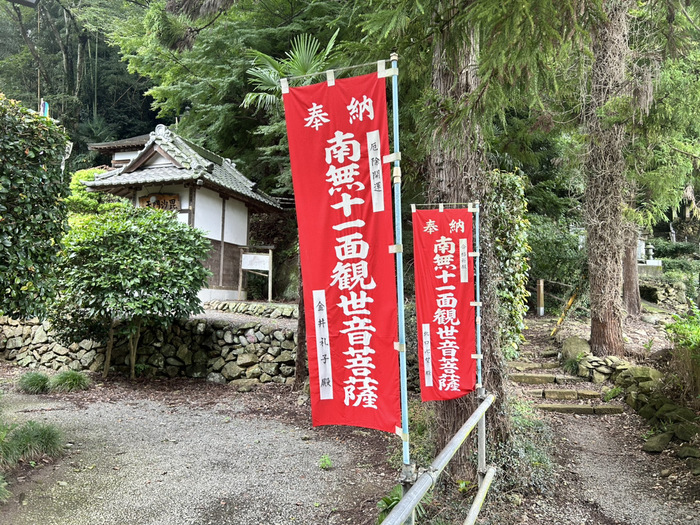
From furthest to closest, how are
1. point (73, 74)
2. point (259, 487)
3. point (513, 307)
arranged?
point (73, 74) < point (513, 307) < point (259, 487)

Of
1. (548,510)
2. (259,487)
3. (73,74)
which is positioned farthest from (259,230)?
(73,74)

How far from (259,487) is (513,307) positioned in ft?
15.3

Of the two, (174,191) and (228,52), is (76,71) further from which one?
(228,52)

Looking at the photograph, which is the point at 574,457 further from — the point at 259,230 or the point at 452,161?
the point at 259,230

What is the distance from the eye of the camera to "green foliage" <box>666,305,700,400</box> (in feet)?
19.4

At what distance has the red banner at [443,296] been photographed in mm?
4812

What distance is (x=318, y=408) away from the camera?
290 centimetres

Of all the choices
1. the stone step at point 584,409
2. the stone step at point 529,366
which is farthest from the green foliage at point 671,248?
the stone step at point 584,409

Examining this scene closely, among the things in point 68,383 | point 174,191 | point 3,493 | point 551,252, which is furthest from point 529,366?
point 174,191

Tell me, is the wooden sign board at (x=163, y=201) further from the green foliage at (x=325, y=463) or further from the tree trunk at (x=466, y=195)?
the tree trunk at (x=466, y=195)

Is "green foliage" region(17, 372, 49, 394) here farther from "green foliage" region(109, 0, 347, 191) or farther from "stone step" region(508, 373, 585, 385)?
"stone step" region(508, 373, 585, 385)

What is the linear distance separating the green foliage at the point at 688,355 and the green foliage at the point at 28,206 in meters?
8.04

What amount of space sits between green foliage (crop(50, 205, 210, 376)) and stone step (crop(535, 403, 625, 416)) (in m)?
6.61

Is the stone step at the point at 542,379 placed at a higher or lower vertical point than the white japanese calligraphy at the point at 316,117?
lower
